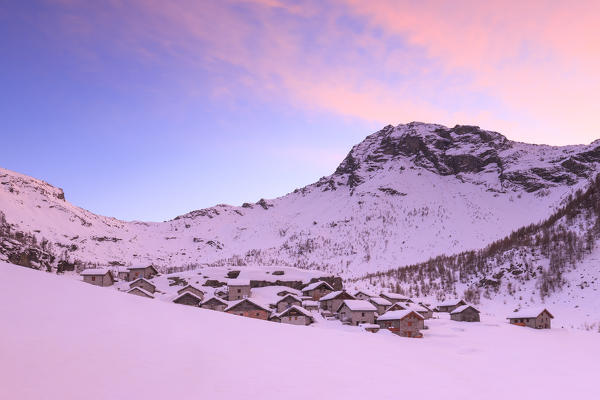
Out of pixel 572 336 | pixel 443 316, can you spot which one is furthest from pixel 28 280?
pixel 443 316

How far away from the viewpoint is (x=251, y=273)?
349 feet

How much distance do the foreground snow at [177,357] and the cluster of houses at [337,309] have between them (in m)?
37.3

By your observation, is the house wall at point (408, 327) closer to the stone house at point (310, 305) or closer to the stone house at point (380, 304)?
the stone house at point (380, 304)

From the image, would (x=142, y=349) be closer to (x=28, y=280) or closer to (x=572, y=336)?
(x=28, y=280)

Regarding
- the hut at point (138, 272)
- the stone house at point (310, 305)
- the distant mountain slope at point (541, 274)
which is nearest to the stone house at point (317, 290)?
the stone house at point (310, 305)

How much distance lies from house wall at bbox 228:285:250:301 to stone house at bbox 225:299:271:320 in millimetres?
19004

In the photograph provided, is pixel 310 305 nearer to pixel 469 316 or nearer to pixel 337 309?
pixel 337 309

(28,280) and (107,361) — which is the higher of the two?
(28,280)

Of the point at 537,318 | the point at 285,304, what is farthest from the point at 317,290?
the point at 537,318

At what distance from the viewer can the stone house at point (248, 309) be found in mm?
66106

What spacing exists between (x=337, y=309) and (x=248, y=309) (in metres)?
16.5

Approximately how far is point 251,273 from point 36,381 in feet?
Answer: 322

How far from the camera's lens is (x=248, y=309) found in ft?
219

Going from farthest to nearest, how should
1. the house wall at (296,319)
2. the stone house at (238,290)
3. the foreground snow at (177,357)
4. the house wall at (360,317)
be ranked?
the stone house at (238,290)
the house wall at (360,317)
the house wall at (296,319)
the foreground snow at (177,357)
